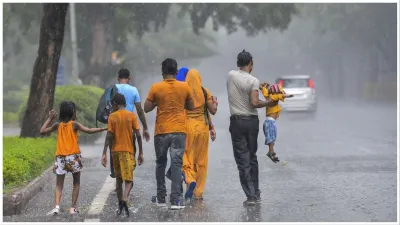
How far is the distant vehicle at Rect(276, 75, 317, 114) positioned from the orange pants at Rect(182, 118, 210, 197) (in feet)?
83.1

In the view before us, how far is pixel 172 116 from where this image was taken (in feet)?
31.6

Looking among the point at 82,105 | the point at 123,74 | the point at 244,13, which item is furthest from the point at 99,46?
the point at 123,74

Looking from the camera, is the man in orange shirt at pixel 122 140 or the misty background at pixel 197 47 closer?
the man in orange shirt at pixel 122 140

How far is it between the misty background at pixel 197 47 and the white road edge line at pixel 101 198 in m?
17.0

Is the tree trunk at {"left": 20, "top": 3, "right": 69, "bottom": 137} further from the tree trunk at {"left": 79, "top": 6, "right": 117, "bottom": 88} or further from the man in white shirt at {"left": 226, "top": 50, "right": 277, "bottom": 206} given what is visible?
the tree trunk at {"left": 79, "top": 6, "right": 117, "bottom": 88}

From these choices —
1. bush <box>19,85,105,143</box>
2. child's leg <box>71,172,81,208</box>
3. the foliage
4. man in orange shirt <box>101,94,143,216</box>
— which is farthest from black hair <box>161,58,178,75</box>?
the foliage

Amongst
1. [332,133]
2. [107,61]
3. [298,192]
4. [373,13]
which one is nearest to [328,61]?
[373,13]

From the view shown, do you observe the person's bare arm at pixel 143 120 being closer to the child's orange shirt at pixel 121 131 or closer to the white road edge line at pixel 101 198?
the child's orange shirt at pixel 121 131

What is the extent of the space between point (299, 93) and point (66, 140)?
26892 millimetres

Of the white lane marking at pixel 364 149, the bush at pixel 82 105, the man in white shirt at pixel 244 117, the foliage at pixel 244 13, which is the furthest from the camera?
the foliage at pixel 244 13

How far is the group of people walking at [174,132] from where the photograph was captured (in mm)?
9445

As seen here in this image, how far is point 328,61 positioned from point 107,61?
4582cm

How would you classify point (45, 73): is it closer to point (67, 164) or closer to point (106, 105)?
point (106, 105)

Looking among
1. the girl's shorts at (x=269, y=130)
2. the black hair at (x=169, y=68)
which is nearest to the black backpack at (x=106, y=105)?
the black hair at (x=169, y=68)
